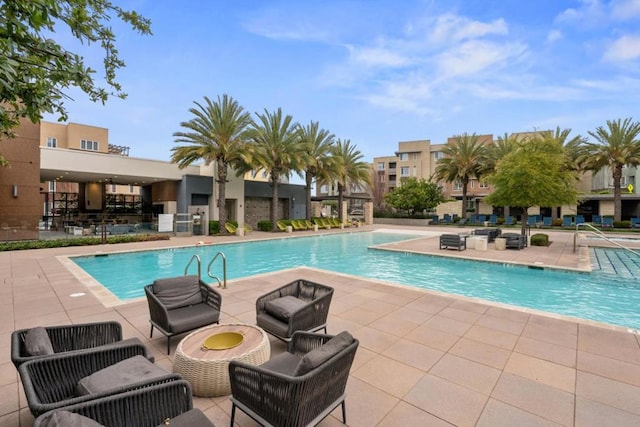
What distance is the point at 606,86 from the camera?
14695 millimetres

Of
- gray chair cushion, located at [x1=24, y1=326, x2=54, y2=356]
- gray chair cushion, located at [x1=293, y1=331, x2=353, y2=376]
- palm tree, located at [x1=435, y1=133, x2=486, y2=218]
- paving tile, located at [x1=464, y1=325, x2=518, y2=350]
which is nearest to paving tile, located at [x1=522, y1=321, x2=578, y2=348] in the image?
paving tile, located at [x1=464, y1=325, x2=518, y2=350]

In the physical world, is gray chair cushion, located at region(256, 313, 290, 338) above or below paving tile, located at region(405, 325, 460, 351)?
above

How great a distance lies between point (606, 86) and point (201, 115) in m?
21.8

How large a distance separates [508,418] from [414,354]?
1352 mm

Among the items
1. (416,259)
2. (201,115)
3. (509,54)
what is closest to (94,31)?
(416,259)

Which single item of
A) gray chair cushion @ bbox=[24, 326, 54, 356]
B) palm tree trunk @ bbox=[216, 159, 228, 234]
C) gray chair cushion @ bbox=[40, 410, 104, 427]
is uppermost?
palm tree trunk @ bbox=[216, 159, 228, 234]

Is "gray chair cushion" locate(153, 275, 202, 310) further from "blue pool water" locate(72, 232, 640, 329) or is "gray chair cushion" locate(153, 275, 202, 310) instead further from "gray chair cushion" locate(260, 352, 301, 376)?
"blue pool water" locate(72, 232, 640, 329)

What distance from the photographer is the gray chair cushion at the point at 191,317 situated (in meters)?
4.31

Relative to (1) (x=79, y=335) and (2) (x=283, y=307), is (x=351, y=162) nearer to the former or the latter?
(2) (x=283, y=307)

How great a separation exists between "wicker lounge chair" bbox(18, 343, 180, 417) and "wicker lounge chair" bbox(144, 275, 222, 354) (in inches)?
52.4

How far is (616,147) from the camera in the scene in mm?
25625

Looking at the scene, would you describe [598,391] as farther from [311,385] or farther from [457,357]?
[311,385]

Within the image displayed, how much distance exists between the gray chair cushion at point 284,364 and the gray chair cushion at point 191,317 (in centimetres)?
180

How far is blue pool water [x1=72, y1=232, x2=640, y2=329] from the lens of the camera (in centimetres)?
777
